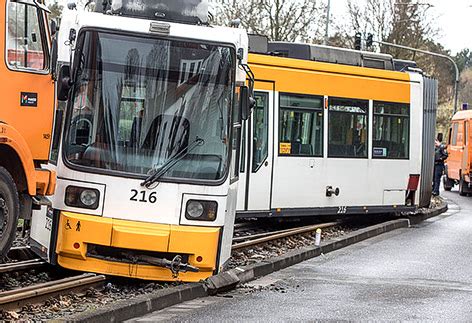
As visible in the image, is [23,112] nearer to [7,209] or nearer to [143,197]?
[7,209]

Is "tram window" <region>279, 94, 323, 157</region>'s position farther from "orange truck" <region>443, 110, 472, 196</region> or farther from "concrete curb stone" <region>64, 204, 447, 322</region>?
"orange truck" <region>443, 110, 472, 196</region>

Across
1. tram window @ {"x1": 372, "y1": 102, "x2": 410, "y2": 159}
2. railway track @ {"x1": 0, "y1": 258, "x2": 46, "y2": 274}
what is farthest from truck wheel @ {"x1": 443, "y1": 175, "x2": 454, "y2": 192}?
railway track @ {"x1": 0, "y1": 258, "x2": 46, "y2": 274}

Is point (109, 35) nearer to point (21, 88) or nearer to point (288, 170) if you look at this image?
point (21, 88)

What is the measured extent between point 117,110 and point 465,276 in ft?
18.5

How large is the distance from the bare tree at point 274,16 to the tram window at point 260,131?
23.7 m

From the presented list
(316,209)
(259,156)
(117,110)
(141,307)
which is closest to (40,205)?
(117,110)

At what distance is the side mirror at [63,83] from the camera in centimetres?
1126

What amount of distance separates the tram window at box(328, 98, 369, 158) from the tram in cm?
2

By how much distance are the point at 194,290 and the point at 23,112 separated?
2.61 meters

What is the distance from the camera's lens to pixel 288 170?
1912 cm

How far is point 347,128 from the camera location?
20656 mm

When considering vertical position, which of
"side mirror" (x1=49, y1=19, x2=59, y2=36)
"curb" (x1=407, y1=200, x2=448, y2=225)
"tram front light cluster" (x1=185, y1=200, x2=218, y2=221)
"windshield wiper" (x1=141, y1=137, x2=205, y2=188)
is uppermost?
"side mirror" (x1=49, y1=19, x2=59, y2=36)

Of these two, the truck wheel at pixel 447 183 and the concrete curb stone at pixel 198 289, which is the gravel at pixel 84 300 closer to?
the concrete curb stone at pixel 198 289

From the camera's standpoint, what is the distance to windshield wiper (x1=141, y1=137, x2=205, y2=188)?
11297 millimetres
